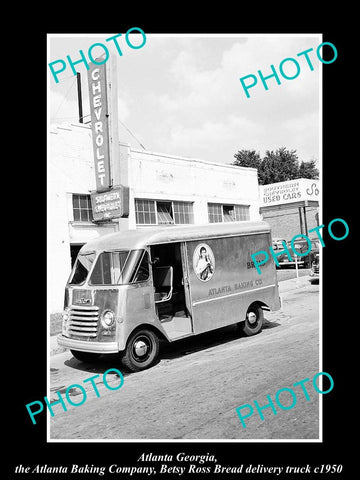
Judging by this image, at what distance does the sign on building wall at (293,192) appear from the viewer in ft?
95.0

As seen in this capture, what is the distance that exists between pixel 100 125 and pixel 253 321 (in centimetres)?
887

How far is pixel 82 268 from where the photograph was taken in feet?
27.7

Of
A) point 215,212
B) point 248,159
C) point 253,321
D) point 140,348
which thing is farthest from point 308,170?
point 140,348

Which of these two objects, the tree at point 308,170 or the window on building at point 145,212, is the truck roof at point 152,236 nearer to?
the window on building at point 145,212

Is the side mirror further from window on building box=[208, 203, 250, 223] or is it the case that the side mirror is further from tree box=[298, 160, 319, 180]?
tree box=[298, 160, 319, 180]

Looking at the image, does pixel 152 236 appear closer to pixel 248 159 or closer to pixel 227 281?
pixel 227 281

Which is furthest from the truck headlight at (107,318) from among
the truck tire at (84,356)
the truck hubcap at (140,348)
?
the truck tire at (84,356)

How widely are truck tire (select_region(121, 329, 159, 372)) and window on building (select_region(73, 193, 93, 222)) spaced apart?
8343 millimetres

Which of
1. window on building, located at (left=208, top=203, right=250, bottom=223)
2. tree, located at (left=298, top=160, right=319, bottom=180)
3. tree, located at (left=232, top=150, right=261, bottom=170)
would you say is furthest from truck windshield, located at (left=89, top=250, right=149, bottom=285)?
tree, located at (left=298, top=160, right=319, bottom=180)

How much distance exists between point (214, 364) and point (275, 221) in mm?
33496

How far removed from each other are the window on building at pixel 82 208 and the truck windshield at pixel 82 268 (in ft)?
23.1

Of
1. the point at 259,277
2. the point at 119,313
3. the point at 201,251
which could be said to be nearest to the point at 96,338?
the point at 119,313

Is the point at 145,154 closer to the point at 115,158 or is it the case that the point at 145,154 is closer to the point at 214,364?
the point at 115,158

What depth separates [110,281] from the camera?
790 centimetres
